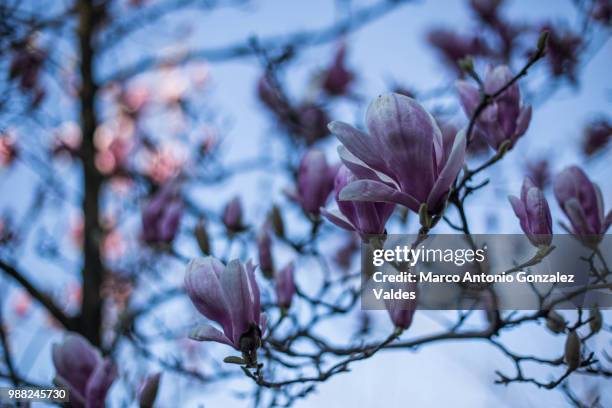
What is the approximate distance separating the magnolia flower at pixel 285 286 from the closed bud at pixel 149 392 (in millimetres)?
330

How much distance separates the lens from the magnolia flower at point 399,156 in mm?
864

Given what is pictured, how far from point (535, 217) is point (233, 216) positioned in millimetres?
987

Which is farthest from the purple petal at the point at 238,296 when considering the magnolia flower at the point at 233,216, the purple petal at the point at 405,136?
the magnolia flower at the point at 233,216

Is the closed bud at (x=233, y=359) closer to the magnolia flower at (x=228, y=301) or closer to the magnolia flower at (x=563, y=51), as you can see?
the magnolia flower at (x=228, y=301)

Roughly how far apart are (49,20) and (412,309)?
8.59ft

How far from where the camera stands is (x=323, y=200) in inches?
55.1

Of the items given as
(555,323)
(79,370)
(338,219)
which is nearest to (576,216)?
(555,323)

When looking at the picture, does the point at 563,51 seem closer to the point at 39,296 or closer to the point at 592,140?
the point at 592,140

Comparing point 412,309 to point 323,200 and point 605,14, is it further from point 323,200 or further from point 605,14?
point 605,14

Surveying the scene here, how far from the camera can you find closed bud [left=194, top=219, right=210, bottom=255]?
159 cm

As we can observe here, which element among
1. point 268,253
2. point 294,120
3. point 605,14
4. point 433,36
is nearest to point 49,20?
point 294,120

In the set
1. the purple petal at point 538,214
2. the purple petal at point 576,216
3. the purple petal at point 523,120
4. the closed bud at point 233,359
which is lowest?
the closed bud at point 233,359

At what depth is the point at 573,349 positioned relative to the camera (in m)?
1.04

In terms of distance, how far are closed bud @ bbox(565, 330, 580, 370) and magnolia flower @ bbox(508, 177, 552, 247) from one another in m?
0.17
